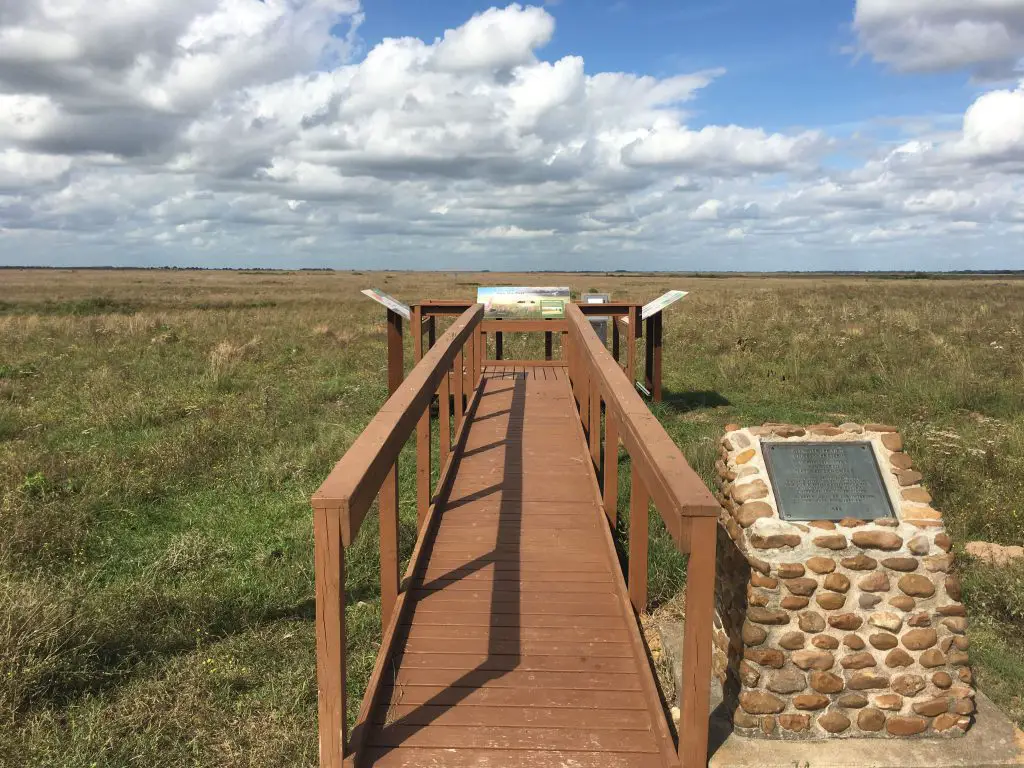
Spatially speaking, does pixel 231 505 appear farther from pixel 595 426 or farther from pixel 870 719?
pixel 870 719

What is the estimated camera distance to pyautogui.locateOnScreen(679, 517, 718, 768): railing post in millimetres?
2104

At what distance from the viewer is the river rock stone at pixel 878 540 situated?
8.96ft

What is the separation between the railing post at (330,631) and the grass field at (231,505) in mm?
799

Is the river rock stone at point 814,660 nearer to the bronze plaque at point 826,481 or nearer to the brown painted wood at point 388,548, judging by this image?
the bronze plaque at point 826,481

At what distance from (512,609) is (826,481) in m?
1.55

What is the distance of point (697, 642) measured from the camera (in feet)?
7.15

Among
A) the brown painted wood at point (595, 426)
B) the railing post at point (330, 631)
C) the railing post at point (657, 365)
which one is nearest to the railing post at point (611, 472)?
→ the brown painted wood at point (595, 426)

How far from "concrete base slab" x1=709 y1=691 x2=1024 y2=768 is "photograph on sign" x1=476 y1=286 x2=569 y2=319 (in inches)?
279

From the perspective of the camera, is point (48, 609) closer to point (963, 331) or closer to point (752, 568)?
point (752, 568)

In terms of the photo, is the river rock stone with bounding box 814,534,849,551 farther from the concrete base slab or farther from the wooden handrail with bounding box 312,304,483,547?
the wooden handrail with bounding box 312,304,483,547

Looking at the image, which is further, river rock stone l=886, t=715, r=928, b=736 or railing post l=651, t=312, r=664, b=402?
railing post l=651, t=312, r=664, b=402

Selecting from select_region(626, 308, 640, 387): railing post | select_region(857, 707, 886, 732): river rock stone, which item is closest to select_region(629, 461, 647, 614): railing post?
select_region(857, 707, 886, 732): river rock stone

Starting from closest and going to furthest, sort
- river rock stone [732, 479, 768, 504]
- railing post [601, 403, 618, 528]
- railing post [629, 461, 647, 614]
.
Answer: river rock stone [732, 479, 768, 504] < railing post [629, 461, 647, 614] < railing post [601, 403, 618, 528]

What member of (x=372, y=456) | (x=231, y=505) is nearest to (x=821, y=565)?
(x=372, y=456)
